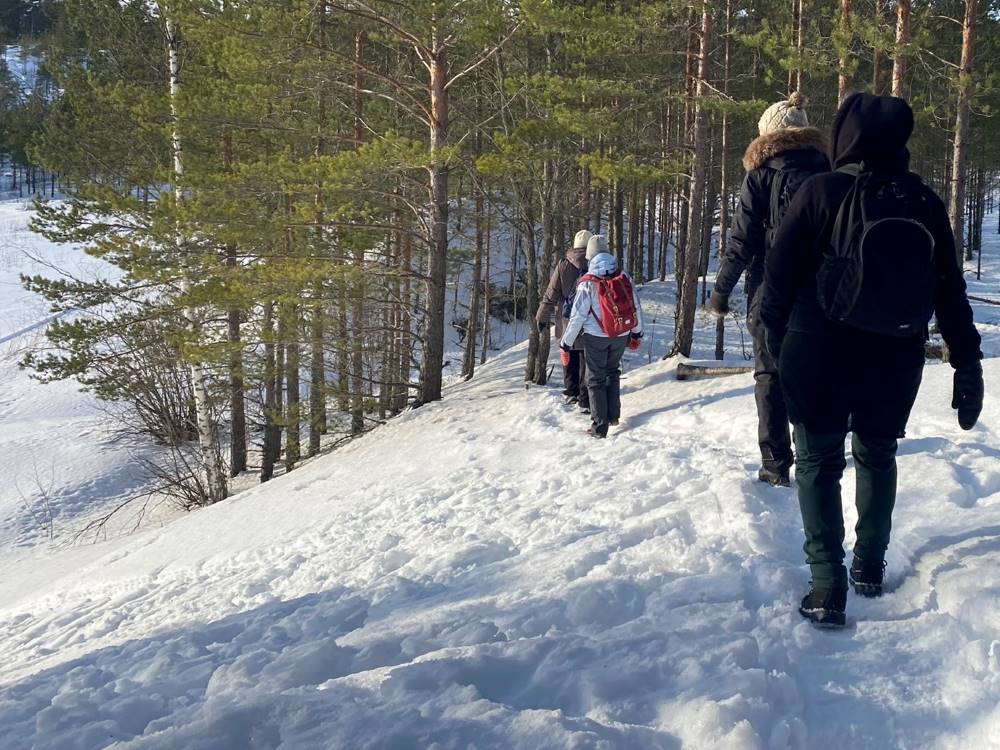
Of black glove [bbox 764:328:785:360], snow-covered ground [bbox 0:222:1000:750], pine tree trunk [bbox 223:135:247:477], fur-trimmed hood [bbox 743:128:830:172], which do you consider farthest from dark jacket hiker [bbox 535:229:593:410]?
Answer: black glove [bbox 764:328:785:360]

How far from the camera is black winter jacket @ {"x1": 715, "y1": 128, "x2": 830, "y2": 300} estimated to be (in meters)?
4.30

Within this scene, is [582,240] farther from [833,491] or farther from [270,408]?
[270,408]

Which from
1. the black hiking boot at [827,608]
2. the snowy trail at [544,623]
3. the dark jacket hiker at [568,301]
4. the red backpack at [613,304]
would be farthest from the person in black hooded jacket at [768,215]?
the dark jacket hiker at [568,301]

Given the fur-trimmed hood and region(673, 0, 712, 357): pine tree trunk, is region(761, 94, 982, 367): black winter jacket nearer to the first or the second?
the fur-trimmed hood

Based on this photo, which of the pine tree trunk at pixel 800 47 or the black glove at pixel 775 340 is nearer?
the black glove at pixel 775 340

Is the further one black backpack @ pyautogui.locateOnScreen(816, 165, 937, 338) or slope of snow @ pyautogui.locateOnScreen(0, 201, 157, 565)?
slope of snow @ pyautogui.locateOnScreen(0, 201, 157, 565)

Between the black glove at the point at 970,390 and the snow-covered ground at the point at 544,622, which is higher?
the black glove at the point at 970,390

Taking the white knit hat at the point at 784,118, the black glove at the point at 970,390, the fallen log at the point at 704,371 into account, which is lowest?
the fallen log at the point at 704,371

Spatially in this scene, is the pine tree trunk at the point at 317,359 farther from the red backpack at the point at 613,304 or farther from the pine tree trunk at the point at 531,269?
the red backpack at the point at 613,304

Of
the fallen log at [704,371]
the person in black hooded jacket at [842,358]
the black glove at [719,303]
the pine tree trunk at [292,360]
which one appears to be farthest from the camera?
the pine tree trunk at [292,360]

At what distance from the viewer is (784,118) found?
4496 mm

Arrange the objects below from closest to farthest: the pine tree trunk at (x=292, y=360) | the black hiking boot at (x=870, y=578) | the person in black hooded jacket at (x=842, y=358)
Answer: the person in black hooded jacket at (x=842, y=358) < the black hiking boot at (x=870, y=578) < the pine tree trunk at (x=292, y=360)

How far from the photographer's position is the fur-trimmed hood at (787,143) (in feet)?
14.1

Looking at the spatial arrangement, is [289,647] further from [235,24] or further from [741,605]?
[235,24]
